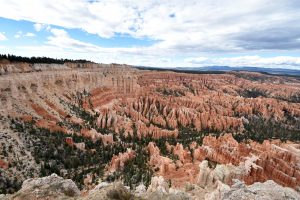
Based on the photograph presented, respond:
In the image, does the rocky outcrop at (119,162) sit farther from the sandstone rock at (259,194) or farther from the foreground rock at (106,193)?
the sandstone rock at (259,194)

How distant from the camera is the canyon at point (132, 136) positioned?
4088cm

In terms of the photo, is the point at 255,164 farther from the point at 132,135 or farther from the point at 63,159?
the point at 132,135

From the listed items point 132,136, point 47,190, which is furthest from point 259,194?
point 132,136

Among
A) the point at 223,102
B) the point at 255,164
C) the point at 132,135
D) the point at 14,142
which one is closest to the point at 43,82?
the point at 132,135

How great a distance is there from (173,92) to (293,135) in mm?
65932

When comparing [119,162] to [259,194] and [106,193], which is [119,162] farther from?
[259,194]

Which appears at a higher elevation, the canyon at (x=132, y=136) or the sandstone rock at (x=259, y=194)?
the sandstone rock at (x=259, y=194)

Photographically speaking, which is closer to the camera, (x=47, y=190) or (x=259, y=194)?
(x=259, y=194)

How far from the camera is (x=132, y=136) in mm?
77938

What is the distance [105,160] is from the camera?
194ft

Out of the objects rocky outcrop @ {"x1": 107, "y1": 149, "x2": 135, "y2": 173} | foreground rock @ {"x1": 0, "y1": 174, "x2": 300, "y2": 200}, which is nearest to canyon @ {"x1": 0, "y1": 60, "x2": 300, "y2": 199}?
rocky outcrop @ {"x1": 107, "y1": 149, "x2": 135, "y2": 173}

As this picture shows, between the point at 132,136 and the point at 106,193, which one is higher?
the point at 106,193

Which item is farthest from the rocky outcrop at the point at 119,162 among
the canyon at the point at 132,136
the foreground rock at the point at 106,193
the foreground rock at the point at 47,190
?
the foreground rock at the point at 106,193

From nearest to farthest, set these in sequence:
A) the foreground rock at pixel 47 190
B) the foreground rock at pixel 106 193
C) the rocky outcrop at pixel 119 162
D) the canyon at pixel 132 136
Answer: the foreground rock at pixel 106 193 < the foreground rock at pixel 47 190 < the canyon at pixel 132 136 < the rocky outcrop at pixel 119 162
